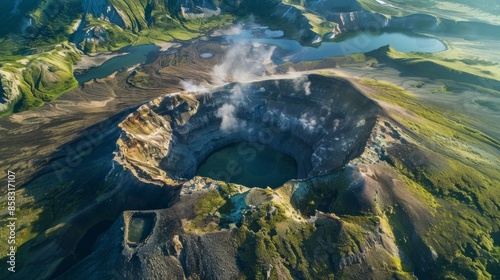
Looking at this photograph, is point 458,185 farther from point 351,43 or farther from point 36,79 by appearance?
point 36,79

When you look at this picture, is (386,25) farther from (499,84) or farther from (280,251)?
(280,251)

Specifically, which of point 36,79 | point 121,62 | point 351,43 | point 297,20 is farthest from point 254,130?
point 297,20

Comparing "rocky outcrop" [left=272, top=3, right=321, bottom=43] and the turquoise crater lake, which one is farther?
"rocky outcrop" [left=272, top=3, right=321, bottom=43]

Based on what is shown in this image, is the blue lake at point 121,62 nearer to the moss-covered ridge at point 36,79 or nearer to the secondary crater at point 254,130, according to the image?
the moss-covered ridge at point 36,79

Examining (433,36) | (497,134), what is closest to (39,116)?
(497,134)

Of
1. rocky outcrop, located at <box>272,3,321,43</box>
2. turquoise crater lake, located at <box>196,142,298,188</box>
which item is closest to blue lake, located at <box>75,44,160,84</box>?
rocky outcrop, located at <box>272,3,321,43</box>

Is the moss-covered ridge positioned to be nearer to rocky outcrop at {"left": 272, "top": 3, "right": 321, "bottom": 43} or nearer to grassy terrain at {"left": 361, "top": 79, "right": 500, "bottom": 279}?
rocky outcrop at {"left": 272, "top": 3, "right": 321, "bottom": 43}

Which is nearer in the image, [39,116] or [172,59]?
[39,116]

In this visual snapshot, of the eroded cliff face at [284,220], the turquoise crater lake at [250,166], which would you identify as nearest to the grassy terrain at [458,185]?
the eroded cliff face at [284,220]
